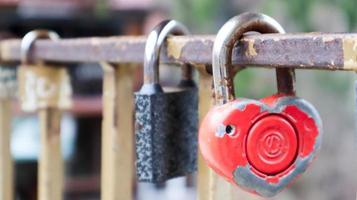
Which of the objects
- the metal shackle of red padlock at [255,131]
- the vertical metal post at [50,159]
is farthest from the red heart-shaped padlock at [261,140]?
the vertical metal post at [50,159]

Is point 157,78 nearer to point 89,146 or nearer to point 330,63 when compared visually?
point 330,63

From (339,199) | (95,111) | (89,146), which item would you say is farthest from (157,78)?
(339,199)

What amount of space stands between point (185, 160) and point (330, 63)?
0.64 feet

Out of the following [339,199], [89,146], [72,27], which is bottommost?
[339,199]

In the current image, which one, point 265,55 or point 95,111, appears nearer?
point 265,55

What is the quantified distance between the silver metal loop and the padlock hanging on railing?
12.1 inches

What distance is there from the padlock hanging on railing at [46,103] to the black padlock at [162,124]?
0.30 meters

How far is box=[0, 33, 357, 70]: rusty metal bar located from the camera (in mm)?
405

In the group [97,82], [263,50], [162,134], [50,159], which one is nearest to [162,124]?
[162,134]

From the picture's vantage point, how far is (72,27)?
12.7 feet

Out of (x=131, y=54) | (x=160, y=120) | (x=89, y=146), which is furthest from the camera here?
(x=89, y=146)

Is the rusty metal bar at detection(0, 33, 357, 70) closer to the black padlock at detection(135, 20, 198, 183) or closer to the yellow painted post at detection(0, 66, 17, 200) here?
the black padlock at detection(135, 20, 198, 183)

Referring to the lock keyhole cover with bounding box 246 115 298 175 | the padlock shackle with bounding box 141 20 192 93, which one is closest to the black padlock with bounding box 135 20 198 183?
the padlock shackle with bounding box 141 20 192 93

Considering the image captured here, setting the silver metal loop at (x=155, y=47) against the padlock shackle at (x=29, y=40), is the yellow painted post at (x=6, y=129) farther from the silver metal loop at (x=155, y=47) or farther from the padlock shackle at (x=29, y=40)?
the silver metal loop at (x=155, y=47)
